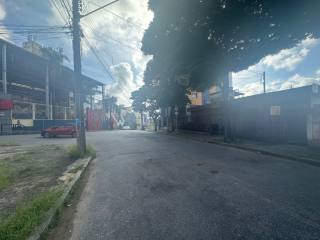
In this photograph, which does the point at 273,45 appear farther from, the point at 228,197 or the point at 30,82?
the point at 30,82

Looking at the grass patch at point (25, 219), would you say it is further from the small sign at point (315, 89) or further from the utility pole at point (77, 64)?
the small sign at point (315, 89)

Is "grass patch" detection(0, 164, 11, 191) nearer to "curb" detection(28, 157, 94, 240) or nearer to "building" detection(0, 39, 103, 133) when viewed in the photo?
"curb" detection(28, 157, 94, 240)

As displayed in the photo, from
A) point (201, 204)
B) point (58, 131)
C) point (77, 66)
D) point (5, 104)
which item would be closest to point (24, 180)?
point (201, 204)

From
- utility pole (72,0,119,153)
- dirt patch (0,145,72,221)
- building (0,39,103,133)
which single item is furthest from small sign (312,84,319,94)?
building (0,39,103,133)

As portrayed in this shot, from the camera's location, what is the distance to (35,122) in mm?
34188

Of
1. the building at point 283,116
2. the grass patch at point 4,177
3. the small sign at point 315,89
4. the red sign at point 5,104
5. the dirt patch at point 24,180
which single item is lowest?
the dirt patch at point 24,180

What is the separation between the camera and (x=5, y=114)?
2803 centimetres

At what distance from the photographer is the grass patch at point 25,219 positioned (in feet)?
9.20

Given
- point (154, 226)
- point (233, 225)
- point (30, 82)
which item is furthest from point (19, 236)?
point (30, 82)

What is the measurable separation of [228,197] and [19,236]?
385cm

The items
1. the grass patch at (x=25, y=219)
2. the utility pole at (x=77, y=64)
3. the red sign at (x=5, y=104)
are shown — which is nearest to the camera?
the grass patch at (x=25, y=219)

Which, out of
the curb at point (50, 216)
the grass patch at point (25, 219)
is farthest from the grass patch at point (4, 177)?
the grass patch at point (25, 219)

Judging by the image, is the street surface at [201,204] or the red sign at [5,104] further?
the red sign at [5,104]

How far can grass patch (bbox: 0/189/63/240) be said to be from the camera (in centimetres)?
280
